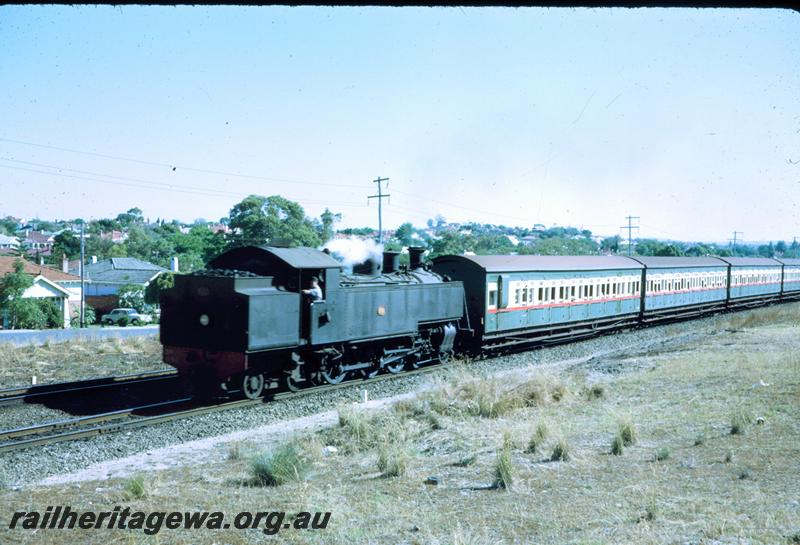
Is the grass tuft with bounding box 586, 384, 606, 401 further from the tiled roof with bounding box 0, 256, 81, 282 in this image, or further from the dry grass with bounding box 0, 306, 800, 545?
the tiled roof with bounding box 0, 256, 81, 282

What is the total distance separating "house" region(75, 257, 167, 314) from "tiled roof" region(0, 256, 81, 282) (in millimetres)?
3446

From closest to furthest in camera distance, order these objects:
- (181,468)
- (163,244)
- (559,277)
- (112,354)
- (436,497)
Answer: (436,497) < (181,468) < (112,354) < (559,277) < (163,244)

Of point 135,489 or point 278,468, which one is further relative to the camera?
point 278,468

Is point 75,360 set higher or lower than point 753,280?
lower

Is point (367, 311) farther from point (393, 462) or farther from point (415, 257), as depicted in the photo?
point (393, 462)

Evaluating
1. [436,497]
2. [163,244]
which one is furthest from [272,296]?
[163,244]

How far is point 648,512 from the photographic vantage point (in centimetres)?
676

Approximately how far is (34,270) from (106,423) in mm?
42467

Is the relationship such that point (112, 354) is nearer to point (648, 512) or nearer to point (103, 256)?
point (648, 512)

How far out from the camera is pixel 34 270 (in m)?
48.9

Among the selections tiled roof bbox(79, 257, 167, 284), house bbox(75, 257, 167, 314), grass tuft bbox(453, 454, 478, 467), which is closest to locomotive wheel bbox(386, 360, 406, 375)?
grass tuft bbox(453, 454, 478, 467)

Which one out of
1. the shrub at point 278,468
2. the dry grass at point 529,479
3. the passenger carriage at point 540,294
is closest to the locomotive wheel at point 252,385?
the dry grass at point 529,479

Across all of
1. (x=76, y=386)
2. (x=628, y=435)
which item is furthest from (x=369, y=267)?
(x=628, y=435)

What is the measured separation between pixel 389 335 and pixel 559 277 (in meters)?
9.21
